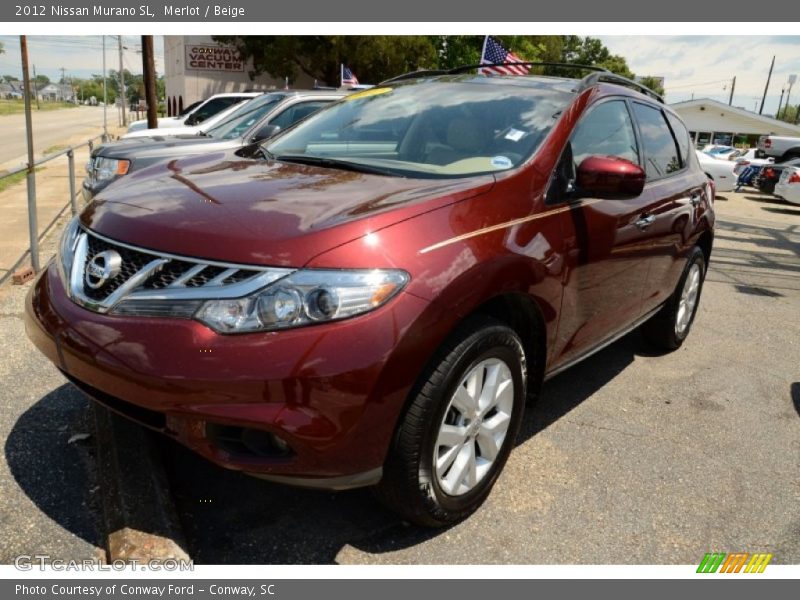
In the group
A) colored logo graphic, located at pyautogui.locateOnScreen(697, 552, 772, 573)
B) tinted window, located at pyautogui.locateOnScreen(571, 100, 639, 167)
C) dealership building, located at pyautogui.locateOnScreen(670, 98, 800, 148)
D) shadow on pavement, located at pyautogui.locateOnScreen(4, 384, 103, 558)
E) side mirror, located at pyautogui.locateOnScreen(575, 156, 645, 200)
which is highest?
tinted window, located at pyautogui.locateOnScreen(571, 100, 639, 167)

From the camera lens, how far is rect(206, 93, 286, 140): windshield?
7.09m

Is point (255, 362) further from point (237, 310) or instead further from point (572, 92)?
point (572, 92)

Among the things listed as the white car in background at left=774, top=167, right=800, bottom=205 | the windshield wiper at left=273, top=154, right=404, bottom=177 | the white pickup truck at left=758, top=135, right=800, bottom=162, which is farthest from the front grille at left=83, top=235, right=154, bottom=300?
the white pickup truck at left=758, top=135, right=800, bottom=162

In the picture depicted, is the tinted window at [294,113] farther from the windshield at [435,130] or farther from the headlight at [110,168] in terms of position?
the windshield at [435,130]

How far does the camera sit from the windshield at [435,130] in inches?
113

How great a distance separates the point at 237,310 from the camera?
2.00m

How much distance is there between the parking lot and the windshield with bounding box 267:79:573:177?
123cm

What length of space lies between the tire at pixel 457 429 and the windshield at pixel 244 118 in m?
5.06

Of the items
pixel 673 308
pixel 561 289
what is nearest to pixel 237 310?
pixel 561 289

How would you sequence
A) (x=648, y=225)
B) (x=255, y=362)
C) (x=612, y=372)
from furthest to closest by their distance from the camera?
(x=612, y=372)
(x=648, y=225)
(x=255, y=362)

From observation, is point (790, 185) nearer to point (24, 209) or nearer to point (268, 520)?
point (24, 209)

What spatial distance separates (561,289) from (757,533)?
1270mm

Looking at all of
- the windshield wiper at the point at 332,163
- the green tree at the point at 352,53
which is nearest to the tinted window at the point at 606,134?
the windshield wiper at the point at 332,163

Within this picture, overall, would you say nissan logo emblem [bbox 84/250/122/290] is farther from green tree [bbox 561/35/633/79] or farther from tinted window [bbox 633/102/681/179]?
green tree [bbox 561/35/633/79]
